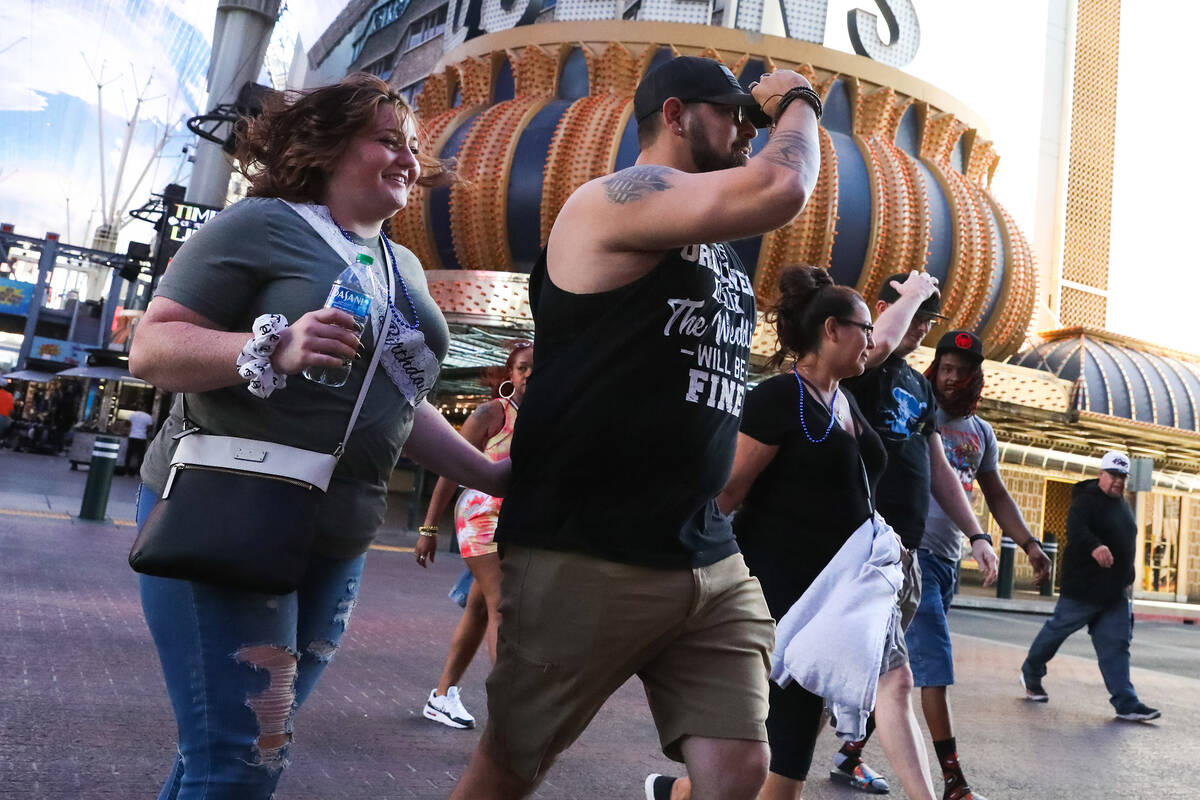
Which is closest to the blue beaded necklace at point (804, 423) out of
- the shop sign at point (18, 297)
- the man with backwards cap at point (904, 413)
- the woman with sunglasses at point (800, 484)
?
the woman with sunglasses at point (800, 484)

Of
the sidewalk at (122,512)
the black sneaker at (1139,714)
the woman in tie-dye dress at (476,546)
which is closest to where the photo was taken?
the woman in tie-dye dress at (476,546)

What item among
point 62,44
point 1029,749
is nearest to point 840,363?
point 1029,749

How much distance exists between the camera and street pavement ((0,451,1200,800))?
4188 millimetres

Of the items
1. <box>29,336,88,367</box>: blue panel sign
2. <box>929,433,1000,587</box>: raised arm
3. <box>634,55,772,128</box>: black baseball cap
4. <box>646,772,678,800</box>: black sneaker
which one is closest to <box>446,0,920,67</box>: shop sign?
<box>929,433,1000,587</box>: raised arm

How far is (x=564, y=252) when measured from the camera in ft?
7.66

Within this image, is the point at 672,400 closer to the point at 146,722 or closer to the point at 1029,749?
the point at 146,722

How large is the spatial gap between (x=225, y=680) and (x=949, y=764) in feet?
11.2

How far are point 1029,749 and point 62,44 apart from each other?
72.1m

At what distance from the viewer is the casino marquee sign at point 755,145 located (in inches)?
749

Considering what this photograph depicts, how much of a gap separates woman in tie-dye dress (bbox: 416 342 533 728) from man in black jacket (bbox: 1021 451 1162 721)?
468cm

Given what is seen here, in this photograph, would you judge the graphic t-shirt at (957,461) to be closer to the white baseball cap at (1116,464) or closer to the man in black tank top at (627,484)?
the man in black tank top at (627,484)

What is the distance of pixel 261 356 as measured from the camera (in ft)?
6.20

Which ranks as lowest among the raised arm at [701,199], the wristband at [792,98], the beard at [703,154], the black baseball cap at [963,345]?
the raised arm at [701,199]

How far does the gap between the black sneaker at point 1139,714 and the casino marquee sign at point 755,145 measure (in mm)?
10453
